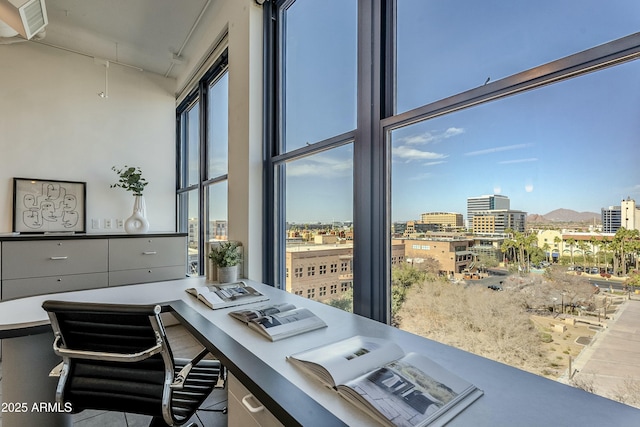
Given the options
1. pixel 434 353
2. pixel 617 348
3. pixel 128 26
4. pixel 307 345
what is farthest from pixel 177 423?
pixel 128 26

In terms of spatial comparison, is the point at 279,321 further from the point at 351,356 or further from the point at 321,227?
the point at 321,227

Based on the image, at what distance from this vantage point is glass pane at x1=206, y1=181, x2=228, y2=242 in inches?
123

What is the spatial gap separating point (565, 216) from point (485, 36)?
741 millimetres

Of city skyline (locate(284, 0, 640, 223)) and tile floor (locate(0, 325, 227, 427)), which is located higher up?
city skyline (locate(284, 0, 640, 223))

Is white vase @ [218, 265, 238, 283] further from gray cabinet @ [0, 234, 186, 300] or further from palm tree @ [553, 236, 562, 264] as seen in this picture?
palm tree @ [553, 236, 562, 264]

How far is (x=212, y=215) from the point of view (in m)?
3.41

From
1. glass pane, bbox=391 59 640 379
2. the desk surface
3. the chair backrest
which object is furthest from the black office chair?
glass pane, bbox=391 59 640 379

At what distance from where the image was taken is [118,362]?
4.11 ft

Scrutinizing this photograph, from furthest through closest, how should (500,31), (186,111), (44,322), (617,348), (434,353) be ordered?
(186,111)
(44,322)
(500,31)
(434,353)
(617,348)

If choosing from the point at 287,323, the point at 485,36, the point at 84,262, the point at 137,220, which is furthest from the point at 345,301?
the point at 137,220

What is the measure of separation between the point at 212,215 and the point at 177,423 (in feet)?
7.87

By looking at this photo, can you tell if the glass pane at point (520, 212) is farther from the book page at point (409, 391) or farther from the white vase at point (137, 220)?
the white vase at point (137, 220)

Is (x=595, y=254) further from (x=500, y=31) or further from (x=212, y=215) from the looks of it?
(x=212, y=215)

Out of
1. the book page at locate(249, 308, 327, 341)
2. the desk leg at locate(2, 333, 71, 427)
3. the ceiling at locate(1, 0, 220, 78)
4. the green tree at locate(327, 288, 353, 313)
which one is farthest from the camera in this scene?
the ceiling at locate(1, 0, 220, 78)
